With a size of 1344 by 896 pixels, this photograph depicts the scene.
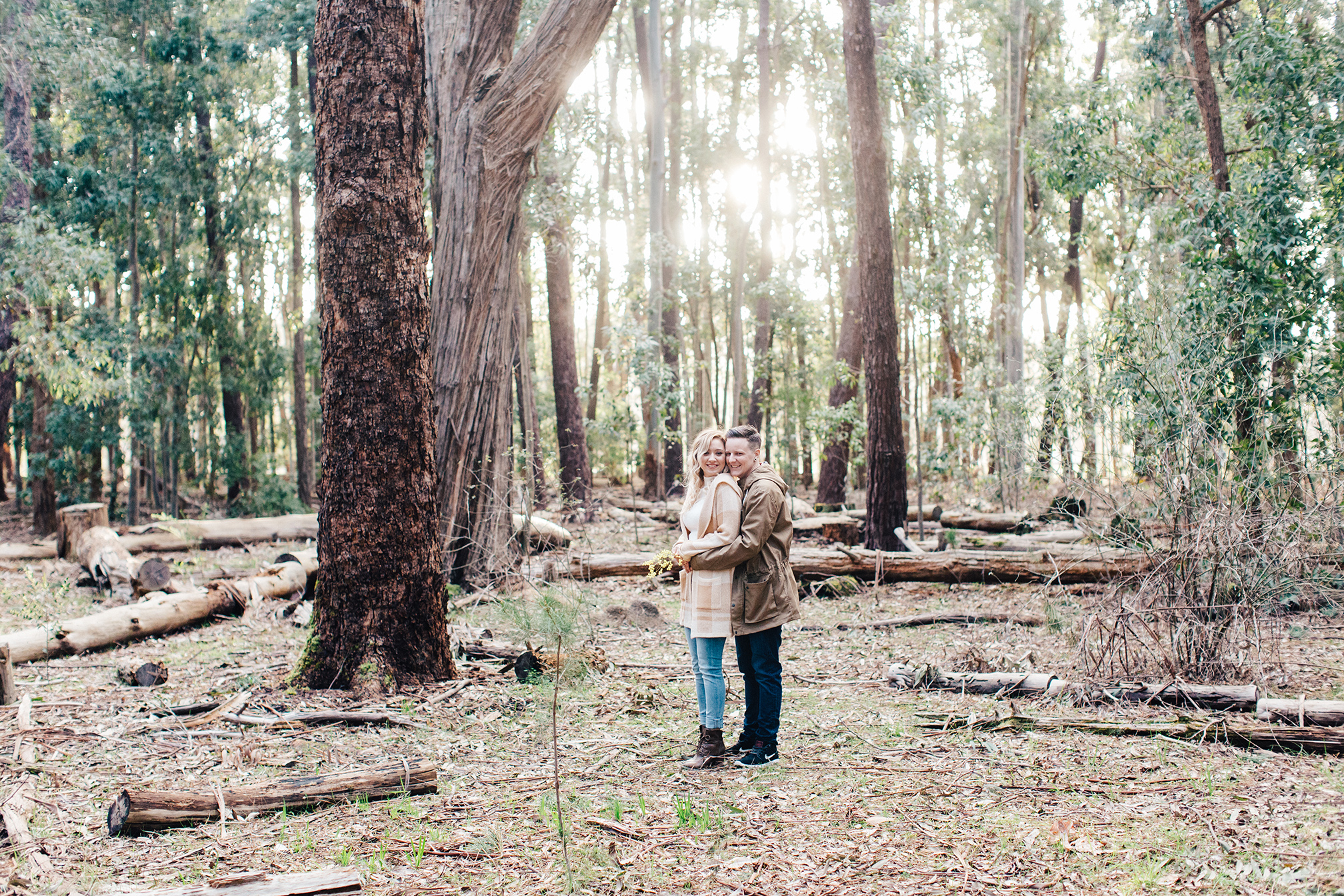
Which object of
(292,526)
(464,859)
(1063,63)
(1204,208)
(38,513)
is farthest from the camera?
(1063,63)

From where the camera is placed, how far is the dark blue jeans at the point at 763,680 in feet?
15.4

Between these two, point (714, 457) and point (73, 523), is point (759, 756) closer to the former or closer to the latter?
point (714, 457)

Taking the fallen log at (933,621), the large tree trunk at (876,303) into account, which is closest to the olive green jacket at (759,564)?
the fallen log at (933,621)

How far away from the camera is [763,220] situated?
70.4 feet

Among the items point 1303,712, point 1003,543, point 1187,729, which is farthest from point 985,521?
point 1187,729

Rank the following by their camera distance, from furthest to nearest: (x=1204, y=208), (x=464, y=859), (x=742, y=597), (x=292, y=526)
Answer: (x=292, y=526) < (x=1204, y=208) < (x=742, y=597) < (x=464, y=859)

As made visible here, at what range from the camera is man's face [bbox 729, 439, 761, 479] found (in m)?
4.80

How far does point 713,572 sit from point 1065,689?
2693mm

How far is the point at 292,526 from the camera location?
15.3m

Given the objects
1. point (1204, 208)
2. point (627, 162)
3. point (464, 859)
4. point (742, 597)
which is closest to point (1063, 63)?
point (627, 162)

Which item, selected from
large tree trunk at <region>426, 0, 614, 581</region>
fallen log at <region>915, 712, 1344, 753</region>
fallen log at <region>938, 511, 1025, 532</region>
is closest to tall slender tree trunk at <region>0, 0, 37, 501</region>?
large tree trunk at <region>426, 0, 614, 581</region>

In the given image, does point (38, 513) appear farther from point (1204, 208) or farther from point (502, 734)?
point (1204, 208)

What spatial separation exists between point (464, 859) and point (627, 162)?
101 ft

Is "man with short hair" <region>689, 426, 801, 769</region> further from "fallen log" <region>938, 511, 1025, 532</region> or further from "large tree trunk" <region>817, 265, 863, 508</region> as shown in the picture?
"large tree trunk" <region>817, 265, 863, 508</region>
